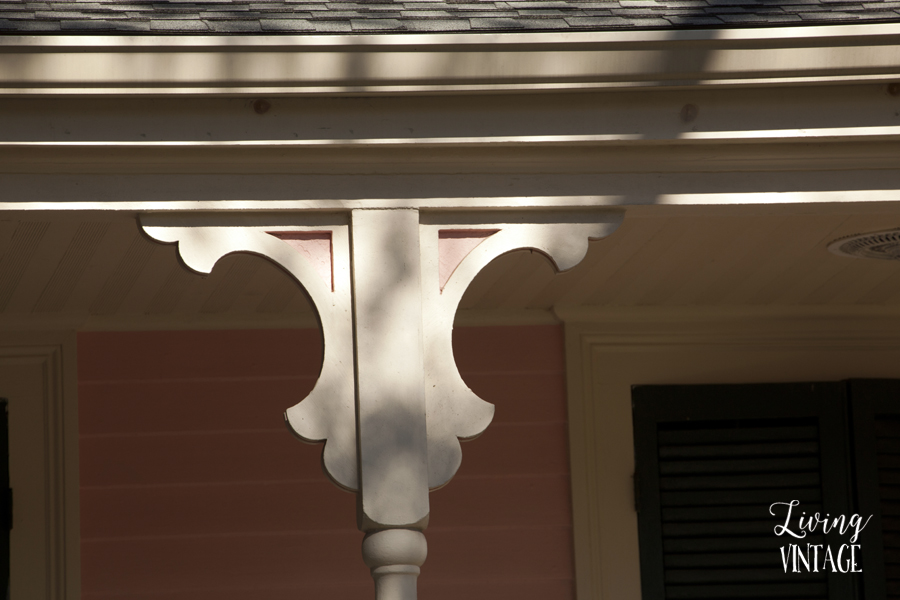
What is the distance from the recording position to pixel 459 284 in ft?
9.04

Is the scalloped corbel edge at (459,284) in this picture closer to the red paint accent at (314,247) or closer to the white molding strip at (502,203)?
the white molding strip at (502,203)

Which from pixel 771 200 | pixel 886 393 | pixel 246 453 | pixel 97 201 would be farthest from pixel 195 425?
pixel 886 393

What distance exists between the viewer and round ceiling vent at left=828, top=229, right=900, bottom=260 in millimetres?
3480

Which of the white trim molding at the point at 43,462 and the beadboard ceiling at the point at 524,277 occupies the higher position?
the beadboard ceiling at the point at 524,277

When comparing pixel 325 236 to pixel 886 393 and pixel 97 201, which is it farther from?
pixel 886 393

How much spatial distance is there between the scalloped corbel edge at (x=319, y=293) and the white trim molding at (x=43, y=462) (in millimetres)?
1610

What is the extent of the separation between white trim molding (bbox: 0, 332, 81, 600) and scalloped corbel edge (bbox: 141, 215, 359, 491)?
1610mm

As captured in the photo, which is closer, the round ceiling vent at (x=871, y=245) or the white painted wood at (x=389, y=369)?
the white painted wood at (x=389, y=369)

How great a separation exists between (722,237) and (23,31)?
2.20 metres

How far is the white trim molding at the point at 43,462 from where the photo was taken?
3.92 m

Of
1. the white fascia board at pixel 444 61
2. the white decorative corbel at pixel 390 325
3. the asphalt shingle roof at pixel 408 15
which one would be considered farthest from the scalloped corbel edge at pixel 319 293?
the asphalt shingle roof at pixel 408 15

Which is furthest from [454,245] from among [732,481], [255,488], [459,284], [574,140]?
[732,481]

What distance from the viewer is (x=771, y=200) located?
281 cm

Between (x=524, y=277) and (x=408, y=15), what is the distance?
1352 millimetres
